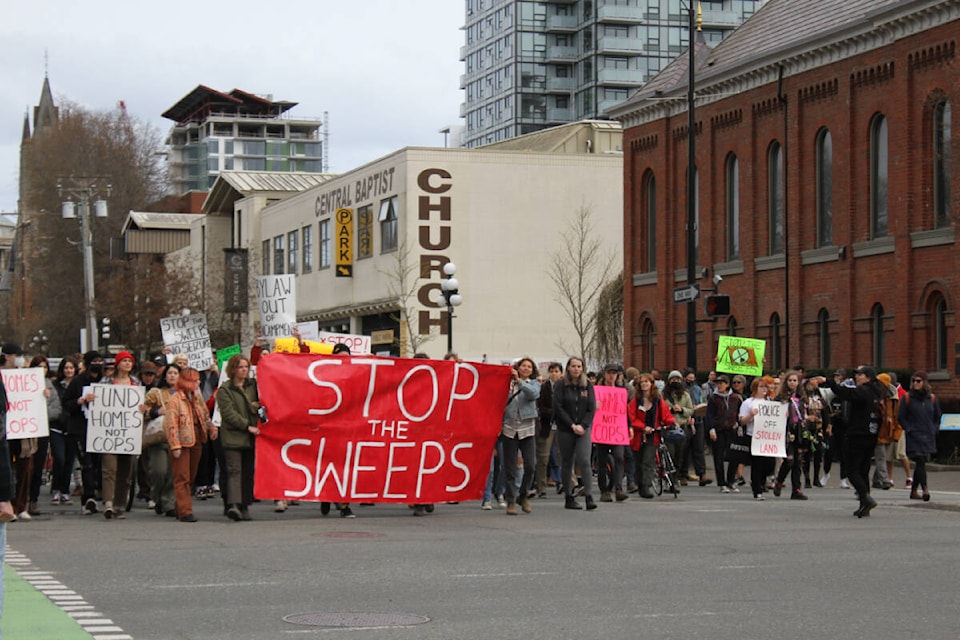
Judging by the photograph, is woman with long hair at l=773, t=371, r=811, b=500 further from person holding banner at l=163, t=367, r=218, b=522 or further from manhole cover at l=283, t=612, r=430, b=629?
manhole cover at l=283, t=612, r=430, b=629

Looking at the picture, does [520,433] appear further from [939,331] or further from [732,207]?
[732,207]

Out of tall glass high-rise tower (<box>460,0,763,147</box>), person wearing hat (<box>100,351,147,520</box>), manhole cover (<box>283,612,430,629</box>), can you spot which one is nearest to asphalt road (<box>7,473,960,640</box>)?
manhole cover (<box>283,612,430,629</box>)

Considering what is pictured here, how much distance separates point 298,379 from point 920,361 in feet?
77.0

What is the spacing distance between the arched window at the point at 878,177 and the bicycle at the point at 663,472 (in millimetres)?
19450

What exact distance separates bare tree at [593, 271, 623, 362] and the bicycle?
38.2m

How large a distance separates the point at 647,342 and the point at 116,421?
1416 inches

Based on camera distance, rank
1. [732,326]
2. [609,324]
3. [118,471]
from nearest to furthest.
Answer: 1. [118,471]
2. [732,326]
3. [609,324]

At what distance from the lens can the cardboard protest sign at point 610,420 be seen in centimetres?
2183

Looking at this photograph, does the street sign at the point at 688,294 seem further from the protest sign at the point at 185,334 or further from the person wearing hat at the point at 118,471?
the person wearing hat at the point at 118,471

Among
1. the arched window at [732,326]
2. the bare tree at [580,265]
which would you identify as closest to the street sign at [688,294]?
the arched window at [732,326]

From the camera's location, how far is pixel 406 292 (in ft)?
208

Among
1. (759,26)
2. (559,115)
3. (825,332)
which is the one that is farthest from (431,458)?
(559,115)

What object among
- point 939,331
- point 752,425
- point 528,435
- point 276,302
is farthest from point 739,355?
point 528,435

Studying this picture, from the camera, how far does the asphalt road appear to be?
10312 millimetres
